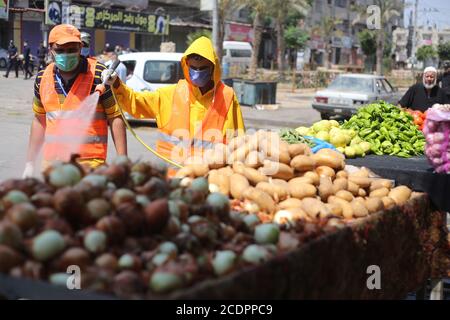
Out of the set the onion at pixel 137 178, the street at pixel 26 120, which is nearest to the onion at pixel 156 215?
the onion at pixel 137 178

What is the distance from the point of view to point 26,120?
1617cm

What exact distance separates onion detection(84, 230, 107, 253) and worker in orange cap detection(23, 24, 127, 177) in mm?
1917

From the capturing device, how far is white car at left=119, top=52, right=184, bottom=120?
1590 centimetres

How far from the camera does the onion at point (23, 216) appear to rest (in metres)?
2.27

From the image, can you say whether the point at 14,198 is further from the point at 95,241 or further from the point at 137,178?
the point at 137,178

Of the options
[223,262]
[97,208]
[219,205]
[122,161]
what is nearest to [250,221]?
[219,205]

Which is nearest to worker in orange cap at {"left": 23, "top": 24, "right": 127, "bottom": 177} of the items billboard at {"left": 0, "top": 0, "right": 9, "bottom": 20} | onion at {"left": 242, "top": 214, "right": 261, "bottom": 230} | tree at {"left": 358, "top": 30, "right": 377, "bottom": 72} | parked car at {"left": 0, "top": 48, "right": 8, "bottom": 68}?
onion at {"left": 242, "top": 214, "right": 261, "bottom": 230}

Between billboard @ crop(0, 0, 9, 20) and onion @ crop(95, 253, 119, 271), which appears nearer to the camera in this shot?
onion @ crop(95, 253, 119, 271)

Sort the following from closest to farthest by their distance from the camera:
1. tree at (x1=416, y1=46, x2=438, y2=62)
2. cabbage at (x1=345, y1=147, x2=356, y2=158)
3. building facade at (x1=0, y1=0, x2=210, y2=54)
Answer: cabbage at (x1=345, y1=147, x2=356, y2=158), building facade at (x1=0, y1=0, x2=210, y2=54), tree at (x1=416, y1=46, x2=438, y2=62)

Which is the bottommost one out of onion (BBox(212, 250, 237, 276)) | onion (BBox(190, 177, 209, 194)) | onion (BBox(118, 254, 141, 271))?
onion (BBox(212, 250, 237, 276))

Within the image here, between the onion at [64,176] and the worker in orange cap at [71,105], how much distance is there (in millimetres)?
1509

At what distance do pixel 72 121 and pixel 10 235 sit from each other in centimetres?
203

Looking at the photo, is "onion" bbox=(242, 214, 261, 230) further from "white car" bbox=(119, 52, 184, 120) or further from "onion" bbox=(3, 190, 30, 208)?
"white car" bbox=(119, 52, 184, 120)
